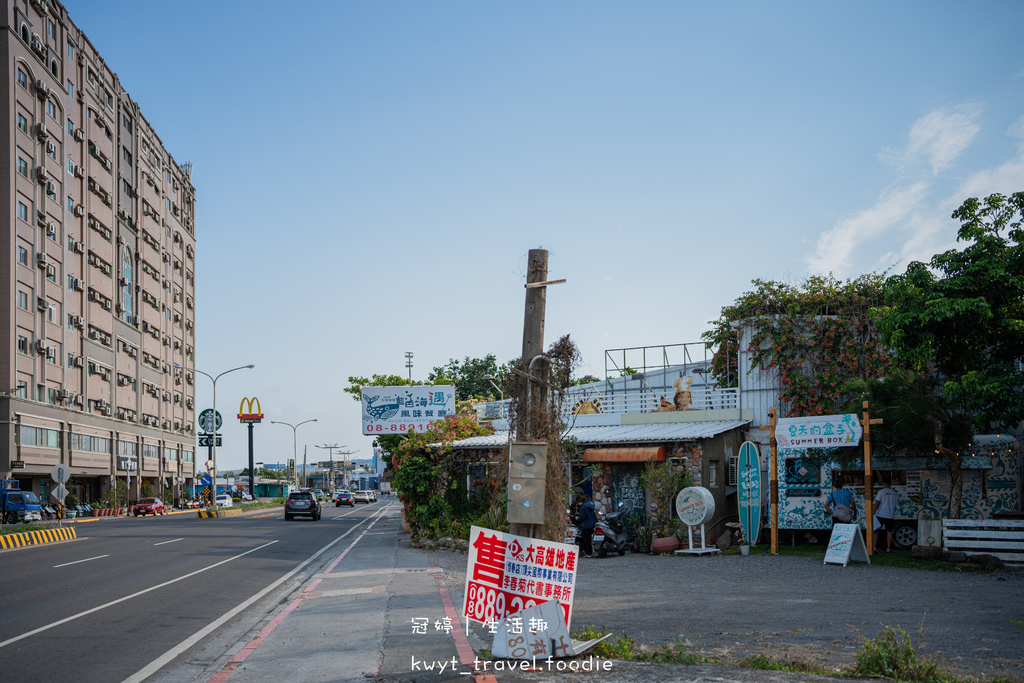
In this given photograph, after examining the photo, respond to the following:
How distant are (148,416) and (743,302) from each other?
2480 inches

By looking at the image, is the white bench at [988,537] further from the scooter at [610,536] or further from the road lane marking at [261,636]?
the road lane marking at [261,636]

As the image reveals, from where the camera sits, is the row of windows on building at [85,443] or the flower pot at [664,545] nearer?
the flower pot at [664,545]

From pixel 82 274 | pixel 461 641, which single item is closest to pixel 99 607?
pixel 461 641

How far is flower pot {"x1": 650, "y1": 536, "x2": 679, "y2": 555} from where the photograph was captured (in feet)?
66.7

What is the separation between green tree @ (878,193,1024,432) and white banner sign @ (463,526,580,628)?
1164cm

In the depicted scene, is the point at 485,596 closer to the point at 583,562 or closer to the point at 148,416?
the point at 583,562

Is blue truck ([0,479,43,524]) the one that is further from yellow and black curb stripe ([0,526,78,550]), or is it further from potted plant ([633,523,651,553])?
potted plant ([633,523,651,553])

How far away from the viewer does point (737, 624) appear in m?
10.1

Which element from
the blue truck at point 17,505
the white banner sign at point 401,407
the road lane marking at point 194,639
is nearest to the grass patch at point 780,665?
the road lane marking at point 194,639

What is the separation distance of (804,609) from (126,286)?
69418mm

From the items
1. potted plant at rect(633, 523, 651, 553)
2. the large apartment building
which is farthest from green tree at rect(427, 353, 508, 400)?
potted plant at rect(633, 523, 651, 553)

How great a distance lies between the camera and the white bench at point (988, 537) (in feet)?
53.2

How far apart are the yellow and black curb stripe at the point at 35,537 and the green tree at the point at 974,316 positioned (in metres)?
26.4

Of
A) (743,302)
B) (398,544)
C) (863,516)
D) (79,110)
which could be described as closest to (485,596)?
(863,516)
